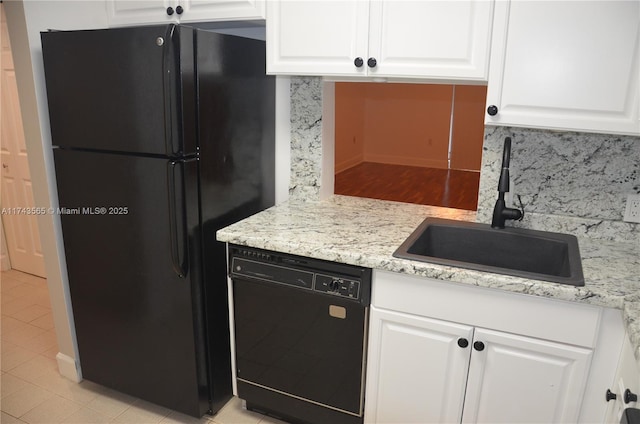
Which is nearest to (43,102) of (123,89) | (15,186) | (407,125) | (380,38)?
(123,89)

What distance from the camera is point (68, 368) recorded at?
2500 millimetres

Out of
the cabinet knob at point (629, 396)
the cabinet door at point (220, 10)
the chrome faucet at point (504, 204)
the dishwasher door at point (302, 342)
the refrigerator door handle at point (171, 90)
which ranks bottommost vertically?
the dishwasher door at point (302, 342)

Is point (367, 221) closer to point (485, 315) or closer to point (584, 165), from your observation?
point (485, 315)

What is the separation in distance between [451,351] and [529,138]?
945 mm

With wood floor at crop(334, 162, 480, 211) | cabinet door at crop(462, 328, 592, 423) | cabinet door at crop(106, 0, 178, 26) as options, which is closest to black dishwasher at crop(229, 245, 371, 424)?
cabinet door at crop(462, 328, 592, 423)

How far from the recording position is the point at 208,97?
6.29 feet

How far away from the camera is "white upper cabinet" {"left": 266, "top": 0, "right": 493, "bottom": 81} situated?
168 cm

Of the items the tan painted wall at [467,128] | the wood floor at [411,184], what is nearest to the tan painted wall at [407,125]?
the tan painted wall at [467,128]

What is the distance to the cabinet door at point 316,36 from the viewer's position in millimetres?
1835

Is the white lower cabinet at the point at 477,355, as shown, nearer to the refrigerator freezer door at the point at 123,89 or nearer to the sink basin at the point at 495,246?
the sink basin at the point at 495,246

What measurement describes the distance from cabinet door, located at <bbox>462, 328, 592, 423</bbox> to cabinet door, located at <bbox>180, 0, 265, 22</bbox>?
1.52 metres

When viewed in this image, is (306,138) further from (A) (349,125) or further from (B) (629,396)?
(A) (349,125)

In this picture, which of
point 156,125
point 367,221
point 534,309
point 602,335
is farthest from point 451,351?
point 156,125

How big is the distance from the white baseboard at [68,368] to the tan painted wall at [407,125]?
563 cm
